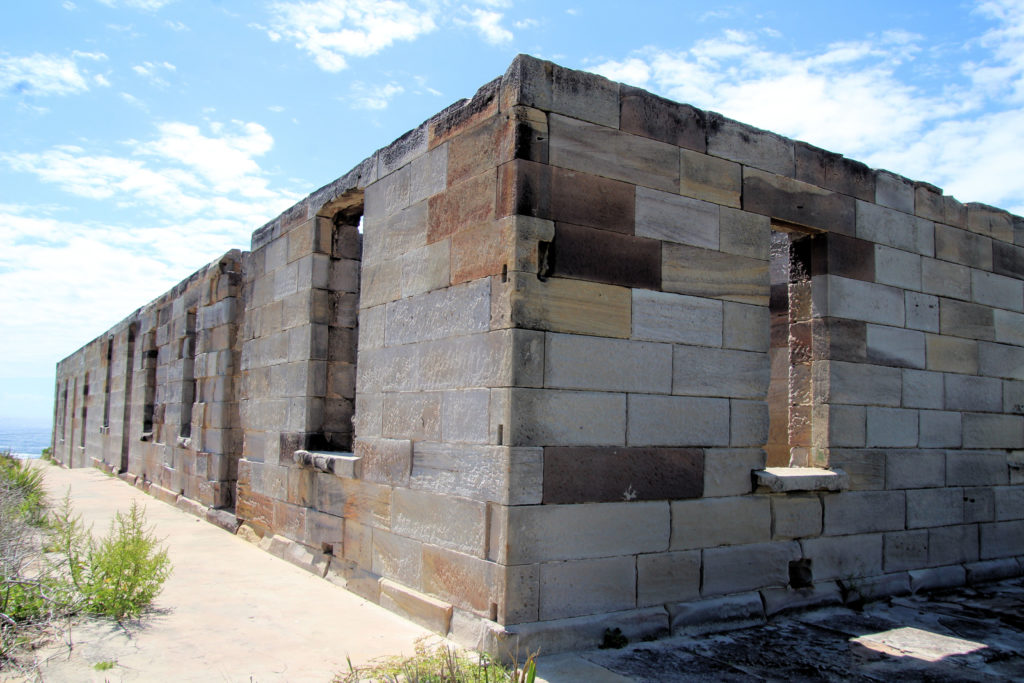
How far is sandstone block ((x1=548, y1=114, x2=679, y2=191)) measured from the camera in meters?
4.41

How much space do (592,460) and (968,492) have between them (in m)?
3.92

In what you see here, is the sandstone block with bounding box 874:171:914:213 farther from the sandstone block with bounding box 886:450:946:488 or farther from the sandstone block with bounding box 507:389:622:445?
the sandstone block with bounding box 507:389:622:445

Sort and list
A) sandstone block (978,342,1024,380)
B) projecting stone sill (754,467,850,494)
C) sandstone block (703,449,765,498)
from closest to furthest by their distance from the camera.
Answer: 1. sandstone block (703,449,765,498)
2. projecting stone sill (754,467,850,494)
3. sandstone block (978,342,1024,380)

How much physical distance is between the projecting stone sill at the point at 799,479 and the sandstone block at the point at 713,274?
1.13m

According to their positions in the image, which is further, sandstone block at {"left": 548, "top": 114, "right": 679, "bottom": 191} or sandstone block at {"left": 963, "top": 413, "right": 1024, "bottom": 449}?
sandstone block at {"left": 963, "top": 413, "right": 1024, "bottom": 449}

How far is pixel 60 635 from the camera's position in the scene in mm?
4207

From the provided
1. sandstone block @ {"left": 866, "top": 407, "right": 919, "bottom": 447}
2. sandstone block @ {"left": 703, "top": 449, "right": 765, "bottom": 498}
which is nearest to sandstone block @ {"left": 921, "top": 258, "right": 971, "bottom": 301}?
Result: sandstone block @ {"left": 866, "top": 407, "right": 919, "bottom": 447}

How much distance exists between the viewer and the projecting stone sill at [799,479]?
500 cm

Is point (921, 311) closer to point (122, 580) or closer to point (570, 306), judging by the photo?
point (570, 306)

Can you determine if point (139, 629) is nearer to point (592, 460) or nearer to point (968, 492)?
point (592, 460)

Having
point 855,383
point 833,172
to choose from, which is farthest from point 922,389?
point 833,172

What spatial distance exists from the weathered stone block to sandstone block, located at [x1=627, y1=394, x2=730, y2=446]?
0.07 meters

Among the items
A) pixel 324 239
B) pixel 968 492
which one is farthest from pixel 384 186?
pixel 968 492

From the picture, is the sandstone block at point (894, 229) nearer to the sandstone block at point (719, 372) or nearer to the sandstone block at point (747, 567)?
the sandstone block at point (719, 372)
